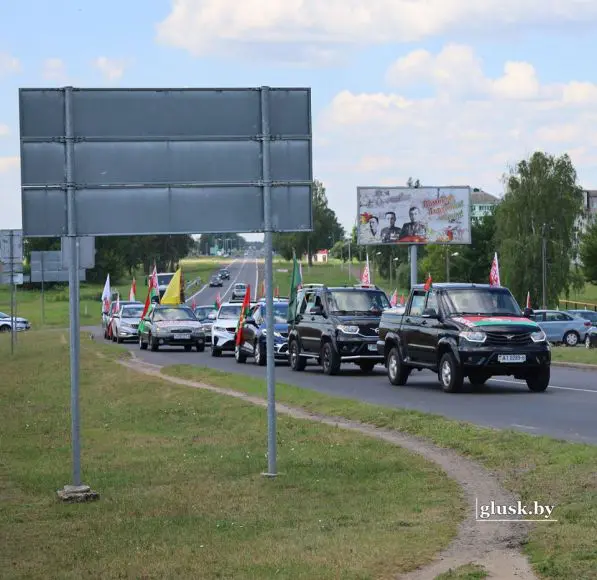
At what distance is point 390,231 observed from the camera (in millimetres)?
60781

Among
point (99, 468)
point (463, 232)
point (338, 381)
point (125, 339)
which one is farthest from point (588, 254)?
point (99, 468)

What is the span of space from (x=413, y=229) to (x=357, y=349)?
31.4 m

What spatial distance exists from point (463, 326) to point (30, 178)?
1295cm

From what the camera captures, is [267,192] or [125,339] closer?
[267,192]

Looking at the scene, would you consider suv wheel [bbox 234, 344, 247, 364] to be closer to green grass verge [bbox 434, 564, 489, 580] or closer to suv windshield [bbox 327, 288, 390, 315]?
suv windshield [bbox 327, 288, 390, 315]

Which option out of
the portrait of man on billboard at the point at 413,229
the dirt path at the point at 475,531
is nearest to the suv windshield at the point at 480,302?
the dirt path at the point at 475,531

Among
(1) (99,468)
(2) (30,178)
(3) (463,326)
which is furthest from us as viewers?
(3) (463,326)

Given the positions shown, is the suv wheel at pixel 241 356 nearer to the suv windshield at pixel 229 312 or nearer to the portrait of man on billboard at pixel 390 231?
the suv windshield at pixel 229 312

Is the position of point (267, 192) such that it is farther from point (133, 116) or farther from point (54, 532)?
point (54, 532)

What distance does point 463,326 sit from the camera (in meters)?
23.4

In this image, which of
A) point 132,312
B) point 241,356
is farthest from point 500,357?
point 132,312

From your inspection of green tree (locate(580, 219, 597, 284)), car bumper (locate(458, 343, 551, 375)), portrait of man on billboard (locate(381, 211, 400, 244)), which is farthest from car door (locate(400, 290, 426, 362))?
green tree (locate(580, 219, 597, 284))

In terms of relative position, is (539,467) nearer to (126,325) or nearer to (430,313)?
(430,313)

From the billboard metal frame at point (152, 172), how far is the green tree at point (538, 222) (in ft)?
271
